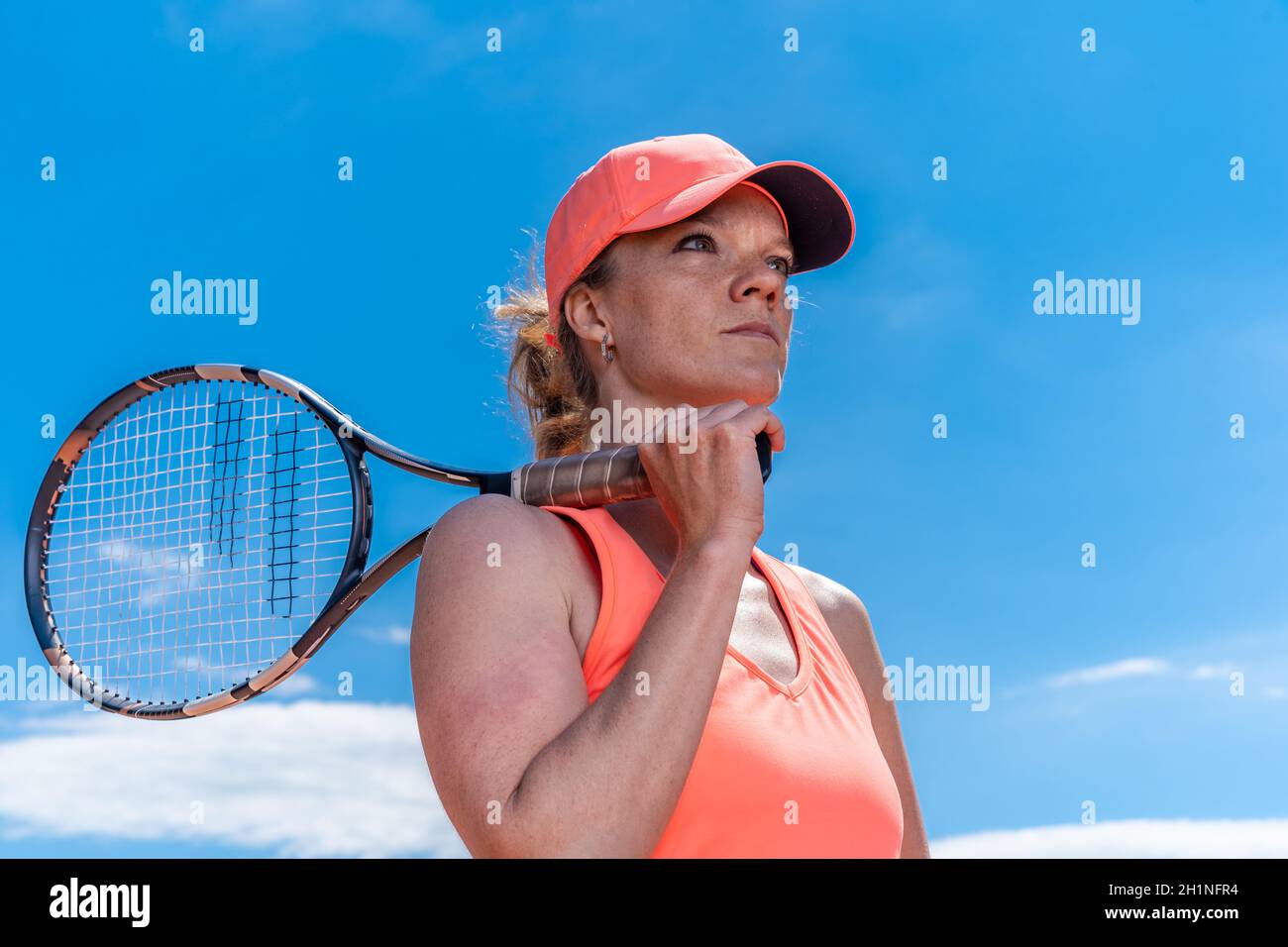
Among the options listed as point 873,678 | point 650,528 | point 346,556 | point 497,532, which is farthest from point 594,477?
point 346,556

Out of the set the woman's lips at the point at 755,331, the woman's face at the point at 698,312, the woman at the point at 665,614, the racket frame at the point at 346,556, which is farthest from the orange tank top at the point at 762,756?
the racket frame at the point at 346,556

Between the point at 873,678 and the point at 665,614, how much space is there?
1.18 metres

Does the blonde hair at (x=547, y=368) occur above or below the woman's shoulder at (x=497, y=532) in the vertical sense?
above

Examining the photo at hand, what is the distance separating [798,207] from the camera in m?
3.37

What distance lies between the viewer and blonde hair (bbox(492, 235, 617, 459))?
330 cm

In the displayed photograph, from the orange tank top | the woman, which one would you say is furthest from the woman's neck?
the orange tank top

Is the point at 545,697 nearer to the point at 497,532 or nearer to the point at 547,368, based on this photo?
the point at 497,532

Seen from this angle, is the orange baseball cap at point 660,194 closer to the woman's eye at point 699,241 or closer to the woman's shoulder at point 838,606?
the woman's eye at point 699,241

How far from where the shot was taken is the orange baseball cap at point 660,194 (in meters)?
3.04

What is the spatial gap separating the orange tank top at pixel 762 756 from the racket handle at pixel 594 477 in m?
0.10

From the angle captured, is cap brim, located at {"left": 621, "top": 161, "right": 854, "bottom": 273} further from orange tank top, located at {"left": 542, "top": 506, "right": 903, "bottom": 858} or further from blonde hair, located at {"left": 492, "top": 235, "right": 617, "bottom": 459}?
orange tank top, located at {"left": 542, "top": 506, "right": 903, "bottom": 858}
